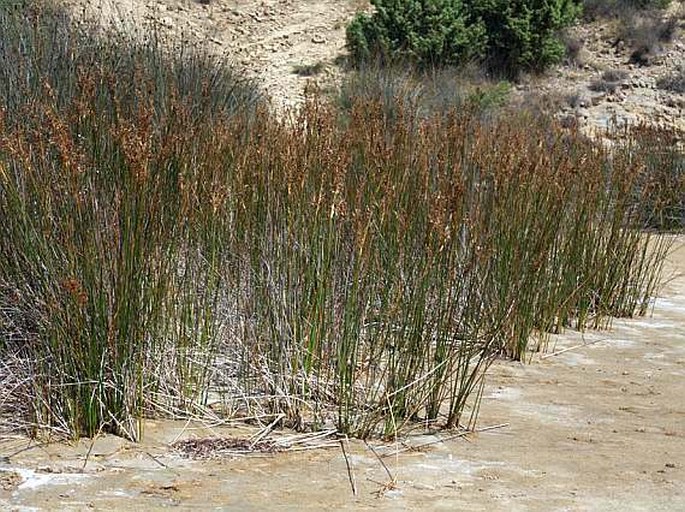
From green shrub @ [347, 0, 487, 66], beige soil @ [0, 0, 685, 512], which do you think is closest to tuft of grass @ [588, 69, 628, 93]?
green shrub @ [347, 0, 487, 66]

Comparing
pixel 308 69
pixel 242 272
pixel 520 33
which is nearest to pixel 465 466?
pixel 242 272

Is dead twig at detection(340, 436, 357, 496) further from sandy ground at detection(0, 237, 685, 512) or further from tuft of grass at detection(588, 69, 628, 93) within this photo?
tuft of grass at detection(588, 69, 628, 93)

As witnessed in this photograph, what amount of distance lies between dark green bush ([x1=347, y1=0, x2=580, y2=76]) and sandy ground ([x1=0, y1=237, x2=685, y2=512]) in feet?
58.7

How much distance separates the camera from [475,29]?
22.6 metres

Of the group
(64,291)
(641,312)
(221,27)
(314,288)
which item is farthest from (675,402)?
(221,27)

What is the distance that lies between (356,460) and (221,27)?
2257 cm

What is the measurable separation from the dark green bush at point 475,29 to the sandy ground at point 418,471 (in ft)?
58.7

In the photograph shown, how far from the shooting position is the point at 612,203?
7316 millimetres

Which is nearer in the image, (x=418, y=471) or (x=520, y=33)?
(x=418, y=471)

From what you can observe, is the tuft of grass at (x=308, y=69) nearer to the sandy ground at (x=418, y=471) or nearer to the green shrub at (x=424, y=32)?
the green shrub at (x=424, y=32)

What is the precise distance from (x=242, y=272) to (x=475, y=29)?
1839 centimetres

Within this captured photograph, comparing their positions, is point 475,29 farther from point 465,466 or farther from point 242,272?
point 465,466

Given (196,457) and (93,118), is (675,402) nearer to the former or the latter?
(196,457)

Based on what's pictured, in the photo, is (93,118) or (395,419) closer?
(395,419)
